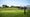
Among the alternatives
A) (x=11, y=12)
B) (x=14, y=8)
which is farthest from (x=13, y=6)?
(x=11, y=12)

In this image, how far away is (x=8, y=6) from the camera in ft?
5.20

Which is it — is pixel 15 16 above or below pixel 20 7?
below

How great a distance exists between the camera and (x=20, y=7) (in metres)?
1.56

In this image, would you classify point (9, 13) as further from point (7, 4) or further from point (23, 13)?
point (23, 13)

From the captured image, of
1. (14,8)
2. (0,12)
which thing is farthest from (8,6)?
(0,12)

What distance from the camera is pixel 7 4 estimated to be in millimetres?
1602

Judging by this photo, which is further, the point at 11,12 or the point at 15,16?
the point at 11,12

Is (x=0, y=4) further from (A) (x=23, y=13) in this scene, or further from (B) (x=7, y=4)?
(A) (x=23, y=13)

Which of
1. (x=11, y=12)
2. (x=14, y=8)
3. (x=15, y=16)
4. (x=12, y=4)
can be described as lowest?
(x=15, y=16)

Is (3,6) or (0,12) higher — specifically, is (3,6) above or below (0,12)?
above

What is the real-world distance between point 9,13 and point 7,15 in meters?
0.10

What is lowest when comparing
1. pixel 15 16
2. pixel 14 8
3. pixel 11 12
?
pixel 15 16

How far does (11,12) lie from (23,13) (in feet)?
1.34

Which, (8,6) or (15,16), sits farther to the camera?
(8,6)
